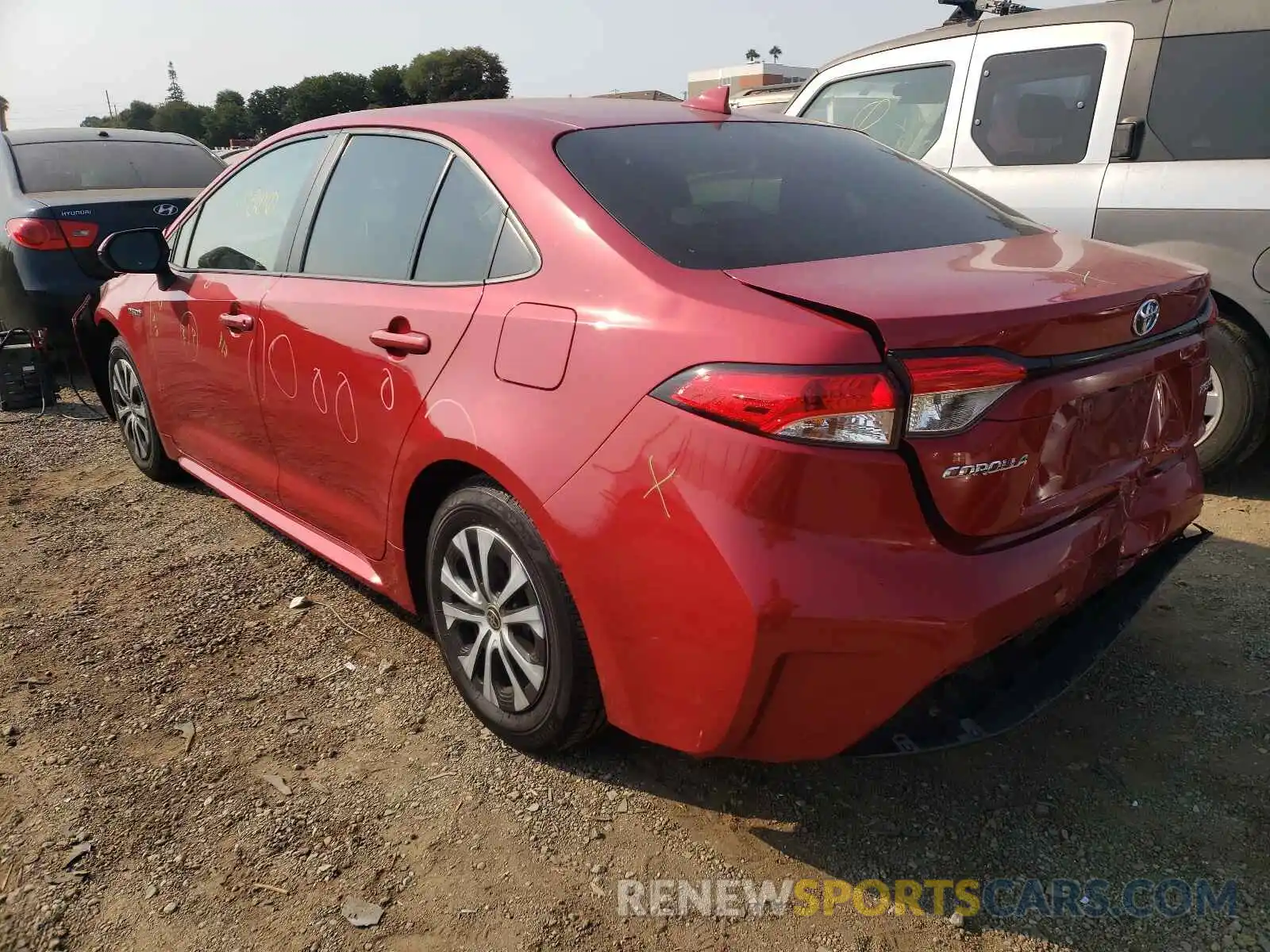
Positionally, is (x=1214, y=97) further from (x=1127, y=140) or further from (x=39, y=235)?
(x=39, y=235)

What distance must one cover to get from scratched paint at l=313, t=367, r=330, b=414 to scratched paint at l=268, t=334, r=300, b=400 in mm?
117

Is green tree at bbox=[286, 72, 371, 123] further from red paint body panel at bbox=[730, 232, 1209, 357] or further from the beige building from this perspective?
red paint body panel at bbox=[730, 232, 1209, 357]

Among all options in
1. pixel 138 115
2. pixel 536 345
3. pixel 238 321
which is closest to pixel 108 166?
pixel 238 321

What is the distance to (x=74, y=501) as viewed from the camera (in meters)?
4.39

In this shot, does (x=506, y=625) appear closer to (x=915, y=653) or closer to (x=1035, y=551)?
(x=915, y=653)

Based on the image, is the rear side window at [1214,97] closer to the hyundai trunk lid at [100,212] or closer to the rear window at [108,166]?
the hyundai trunk lid at [100,212]

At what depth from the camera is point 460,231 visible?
2447 millimetres

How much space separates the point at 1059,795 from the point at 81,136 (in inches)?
292

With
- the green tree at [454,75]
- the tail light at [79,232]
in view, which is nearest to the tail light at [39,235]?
the tail light at [79,232]

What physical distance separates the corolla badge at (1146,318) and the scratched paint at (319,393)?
2.09 metres

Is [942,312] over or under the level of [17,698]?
over

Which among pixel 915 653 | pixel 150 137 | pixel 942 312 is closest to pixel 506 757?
pixel 915 653

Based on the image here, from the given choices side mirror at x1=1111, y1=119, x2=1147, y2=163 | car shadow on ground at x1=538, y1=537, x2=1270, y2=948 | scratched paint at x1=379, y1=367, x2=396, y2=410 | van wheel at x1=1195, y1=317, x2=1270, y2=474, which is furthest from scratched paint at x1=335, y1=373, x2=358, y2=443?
side mirror at x1=1111, y1=119, x2=1147, y2=163

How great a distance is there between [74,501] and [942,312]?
13.5 ft
